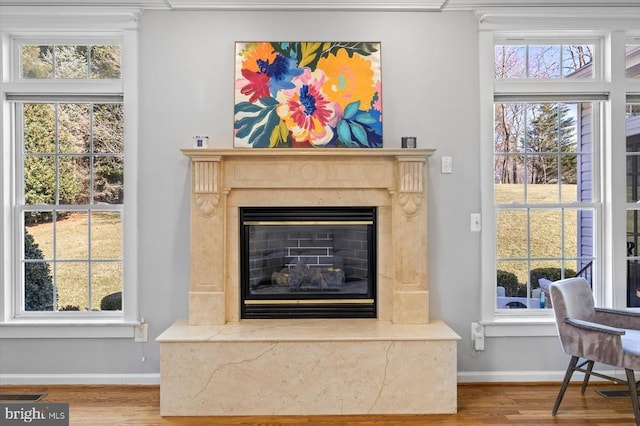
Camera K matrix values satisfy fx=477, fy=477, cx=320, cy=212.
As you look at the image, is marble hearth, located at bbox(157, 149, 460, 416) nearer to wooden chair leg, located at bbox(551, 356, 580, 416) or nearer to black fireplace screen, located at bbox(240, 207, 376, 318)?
black fireplace screen, located at bbox(240, 207, 376, 318)

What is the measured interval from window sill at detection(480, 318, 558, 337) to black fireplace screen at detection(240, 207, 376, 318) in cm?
87

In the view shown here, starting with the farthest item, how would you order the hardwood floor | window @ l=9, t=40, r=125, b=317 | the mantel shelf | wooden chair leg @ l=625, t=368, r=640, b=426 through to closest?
window @ l=9, t=40, r=125, b=317 < the mantel shelf < the hardwood floor < wooden chair leg @ l=625, t=368, r=640, b=426

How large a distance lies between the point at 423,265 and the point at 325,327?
31.2 inches

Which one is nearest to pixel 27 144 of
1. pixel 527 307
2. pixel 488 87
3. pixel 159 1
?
pixel 159 1

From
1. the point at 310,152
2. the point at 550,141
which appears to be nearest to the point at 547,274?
the point at 550,141

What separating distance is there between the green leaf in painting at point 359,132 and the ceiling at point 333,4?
0.84 metres

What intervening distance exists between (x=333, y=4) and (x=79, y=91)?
6.19 feet

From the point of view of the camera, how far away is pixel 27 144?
3.47 m

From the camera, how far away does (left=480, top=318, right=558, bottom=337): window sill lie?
3404 millimetres

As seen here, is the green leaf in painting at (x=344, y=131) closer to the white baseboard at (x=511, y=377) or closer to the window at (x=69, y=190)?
the window at (x=69, y=190)

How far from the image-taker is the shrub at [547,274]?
3535 millimetres

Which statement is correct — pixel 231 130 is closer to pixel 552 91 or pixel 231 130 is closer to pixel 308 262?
pixel 308 262

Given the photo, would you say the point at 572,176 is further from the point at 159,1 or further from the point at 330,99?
the point at 159,1

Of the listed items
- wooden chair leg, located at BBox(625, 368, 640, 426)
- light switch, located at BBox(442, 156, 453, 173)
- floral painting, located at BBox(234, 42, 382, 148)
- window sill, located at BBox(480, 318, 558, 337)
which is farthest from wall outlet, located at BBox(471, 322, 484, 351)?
floral painting, located at BBox(234, 42, 382, 148)
